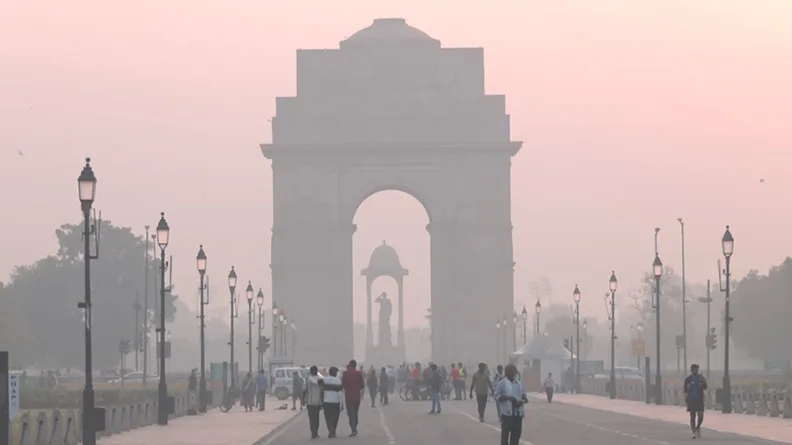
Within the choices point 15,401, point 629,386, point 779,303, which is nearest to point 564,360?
point 629,386

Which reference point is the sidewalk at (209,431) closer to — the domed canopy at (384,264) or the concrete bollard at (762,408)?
the concrete bollard at (762,408)

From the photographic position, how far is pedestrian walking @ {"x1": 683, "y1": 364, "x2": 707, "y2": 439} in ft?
127

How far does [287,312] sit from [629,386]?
4870 cm

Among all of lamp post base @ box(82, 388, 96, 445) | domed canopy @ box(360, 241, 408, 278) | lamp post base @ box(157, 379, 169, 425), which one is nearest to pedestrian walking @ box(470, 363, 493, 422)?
lamp post base @ box(157, 379, 169, 425)

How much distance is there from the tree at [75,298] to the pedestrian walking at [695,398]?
9085 centimetres

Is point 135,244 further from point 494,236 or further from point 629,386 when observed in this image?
point 629,386

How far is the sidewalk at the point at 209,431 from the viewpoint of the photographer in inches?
1490

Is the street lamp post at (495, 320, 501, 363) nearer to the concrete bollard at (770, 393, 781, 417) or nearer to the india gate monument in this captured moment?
the india gate monument

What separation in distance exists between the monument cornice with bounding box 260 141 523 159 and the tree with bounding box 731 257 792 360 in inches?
816

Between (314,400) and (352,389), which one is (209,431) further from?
(314,400)

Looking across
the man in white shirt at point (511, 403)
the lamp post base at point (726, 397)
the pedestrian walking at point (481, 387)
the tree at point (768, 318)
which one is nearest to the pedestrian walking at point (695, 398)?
the pedestrian walking at point (481, 387)

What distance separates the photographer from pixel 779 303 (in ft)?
416

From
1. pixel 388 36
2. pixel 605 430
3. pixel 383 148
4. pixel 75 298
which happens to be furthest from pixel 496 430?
pixel 75 298

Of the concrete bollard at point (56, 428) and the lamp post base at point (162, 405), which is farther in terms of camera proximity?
the lamp post base at point (162, 405)
